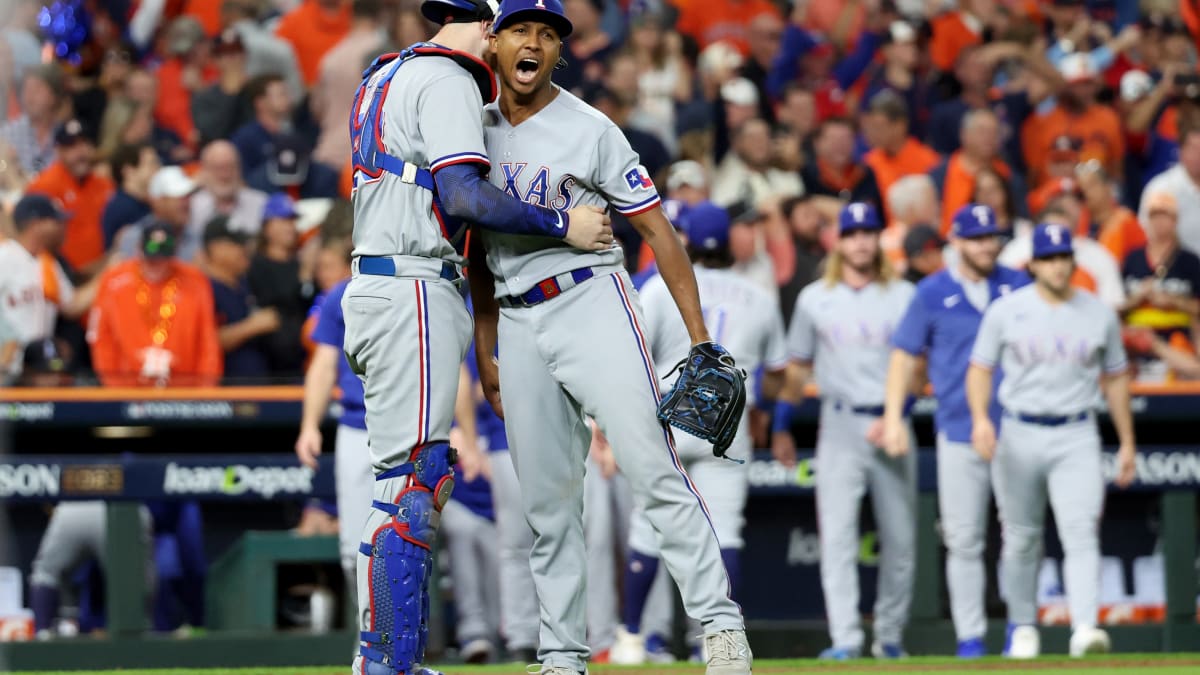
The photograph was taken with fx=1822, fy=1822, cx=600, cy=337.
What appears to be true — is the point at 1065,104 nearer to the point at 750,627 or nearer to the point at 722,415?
the point at 750,627

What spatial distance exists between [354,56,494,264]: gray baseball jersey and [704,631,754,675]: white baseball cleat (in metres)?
1.28

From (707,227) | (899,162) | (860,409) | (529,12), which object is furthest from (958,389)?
(529,12)

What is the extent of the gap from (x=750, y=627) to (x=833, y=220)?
10.7 ft

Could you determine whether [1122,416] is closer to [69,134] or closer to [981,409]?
[981,409]

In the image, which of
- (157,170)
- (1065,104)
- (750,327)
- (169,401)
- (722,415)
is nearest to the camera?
(722,415)

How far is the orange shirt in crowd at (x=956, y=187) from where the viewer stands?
460 inches

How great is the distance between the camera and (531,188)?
5.15 metres

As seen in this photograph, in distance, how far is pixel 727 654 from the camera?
4945 millimetres

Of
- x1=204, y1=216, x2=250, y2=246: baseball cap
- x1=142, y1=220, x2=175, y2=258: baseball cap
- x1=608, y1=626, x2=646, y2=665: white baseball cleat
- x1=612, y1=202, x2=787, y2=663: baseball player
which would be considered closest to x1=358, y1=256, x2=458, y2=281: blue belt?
x1=612, y1=202, x2=787, y2=663: baseball player

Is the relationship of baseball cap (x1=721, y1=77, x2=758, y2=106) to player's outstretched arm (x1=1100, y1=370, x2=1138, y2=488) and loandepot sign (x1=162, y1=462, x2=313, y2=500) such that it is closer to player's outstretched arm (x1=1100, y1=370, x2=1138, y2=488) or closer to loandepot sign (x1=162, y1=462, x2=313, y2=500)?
player's outstretched arm (x1=1100, y1=370, x2=1138, y2=488)

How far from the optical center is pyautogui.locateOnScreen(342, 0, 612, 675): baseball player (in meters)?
4.82

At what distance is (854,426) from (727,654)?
3.94 m

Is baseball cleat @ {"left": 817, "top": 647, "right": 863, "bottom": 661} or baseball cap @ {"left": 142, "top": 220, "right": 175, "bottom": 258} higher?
baseball cap @ {"left": 142, "top": 220, "right": 175, "bottom": 258}

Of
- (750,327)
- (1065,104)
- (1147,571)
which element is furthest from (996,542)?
(1065,104)
